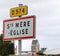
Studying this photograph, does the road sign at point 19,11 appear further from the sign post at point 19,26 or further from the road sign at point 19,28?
the road sign at point 19,28

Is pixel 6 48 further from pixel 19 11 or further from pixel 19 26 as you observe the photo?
pixel 19 11

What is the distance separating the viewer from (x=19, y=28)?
12.0 m

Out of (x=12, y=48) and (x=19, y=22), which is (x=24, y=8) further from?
(x=12, y=48)

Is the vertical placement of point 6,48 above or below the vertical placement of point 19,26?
below

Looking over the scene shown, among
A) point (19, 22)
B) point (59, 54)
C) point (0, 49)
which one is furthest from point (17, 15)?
point (59, 54)

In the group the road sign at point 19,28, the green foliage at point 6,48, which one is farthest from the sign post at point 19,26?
the green foliage at point 6,48

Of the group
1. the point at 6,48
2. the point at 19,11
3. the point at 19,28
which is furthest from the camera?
the point at 6,48

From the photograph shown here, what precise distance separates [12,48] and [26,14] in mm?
43366

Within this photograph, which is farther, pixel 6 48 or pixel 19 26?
pixel 6 48

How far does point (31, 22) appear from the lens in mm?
11609

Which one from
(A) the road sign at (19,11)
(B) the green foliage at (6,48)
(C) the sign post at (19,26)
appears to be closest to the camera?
(A) the road sign at (19,11)

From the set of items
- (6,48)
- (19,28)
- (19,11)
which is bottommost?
(6,48)

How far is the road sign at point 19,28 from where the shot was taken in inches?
457

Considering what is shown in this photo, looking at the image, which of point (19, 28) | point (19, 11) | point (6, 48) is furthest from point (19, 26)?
point (6, 48)
